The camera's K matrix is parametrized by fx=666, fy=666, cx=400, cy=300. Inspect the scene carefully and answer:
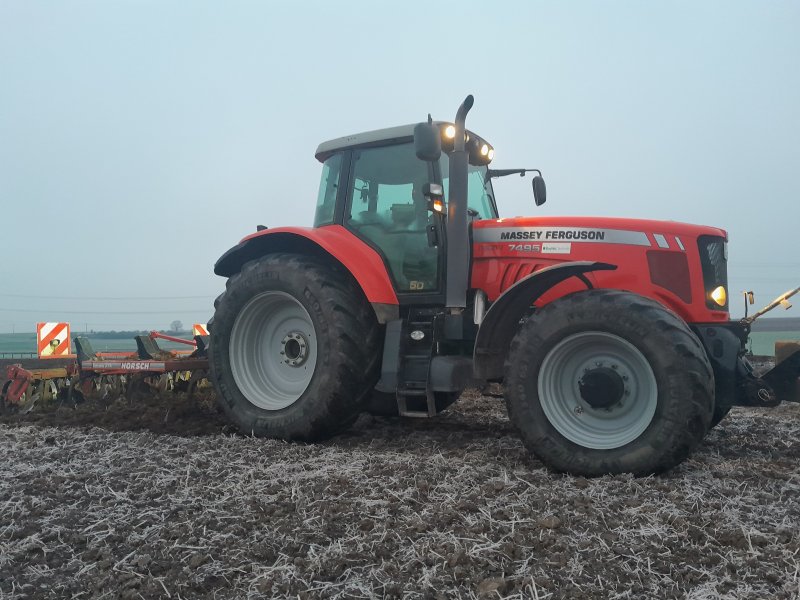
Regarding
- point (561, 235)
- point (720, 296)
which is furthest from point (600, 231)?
point (720, 296)

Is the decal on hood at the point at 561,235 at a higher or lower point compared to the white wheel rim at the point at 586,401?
higher

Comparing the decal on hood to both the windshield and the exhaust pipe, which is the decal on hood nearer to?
the exhaust pipe

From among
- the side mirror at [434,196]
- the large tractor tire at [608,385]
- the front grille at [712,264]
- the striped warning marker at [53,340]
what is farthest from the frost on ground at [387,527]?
the striped warning marker at [53,340]

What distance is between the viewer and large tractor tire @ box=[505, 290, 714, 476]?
12.4ft

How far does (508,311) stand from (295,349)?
6.38 feet

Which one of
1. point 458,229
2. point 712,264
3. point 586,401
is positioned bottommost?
point 586,401

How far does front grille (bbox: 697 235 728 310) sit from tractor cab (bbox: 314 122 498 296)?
176 centimetres

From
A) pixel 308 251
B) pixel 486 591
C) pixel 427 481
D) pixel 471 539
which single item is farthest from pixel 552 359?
pixel 308 251

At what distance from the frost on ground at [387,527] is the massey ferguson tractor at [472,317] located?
0.44 metres

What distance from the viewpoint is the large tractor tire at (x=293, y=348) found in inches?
199

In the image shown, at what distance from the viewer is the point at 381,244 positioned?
5.46 metres

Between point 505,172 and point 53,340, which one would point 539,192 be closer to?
point 505,172

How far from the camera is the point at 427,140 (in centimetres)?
462

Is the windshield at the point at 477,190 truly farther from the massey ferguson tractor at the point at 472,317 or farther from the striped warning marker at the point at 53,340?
the striped warning marker at the point at 53,340
